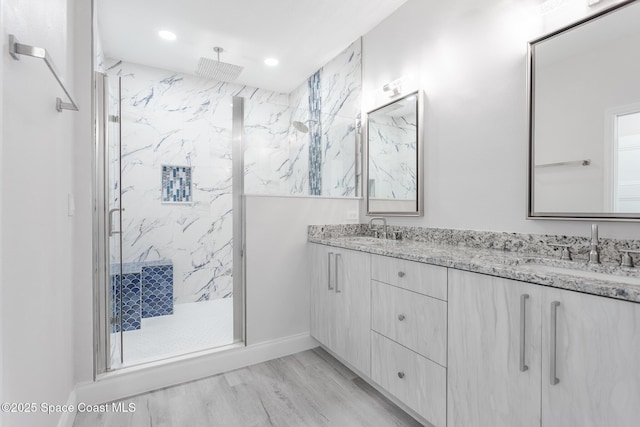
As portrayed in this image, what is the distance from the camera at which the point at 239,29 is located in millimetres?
2635

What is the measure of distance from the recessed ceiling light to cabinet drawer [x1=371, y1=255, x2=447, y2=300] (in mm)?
2626

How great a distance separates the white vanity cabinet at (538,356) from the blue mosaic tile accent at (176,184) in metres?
3.00

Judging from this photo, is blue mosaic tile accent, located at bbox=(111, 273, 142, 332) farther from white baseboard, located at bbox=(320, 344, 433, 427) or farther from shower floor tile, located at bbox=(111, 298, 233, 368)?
white baseboard, located at bbox=(320, 344, 433, 427)

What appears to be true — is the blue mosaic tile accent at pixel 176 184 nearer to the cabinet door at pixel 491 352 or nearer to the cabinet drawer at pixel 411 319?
the cabinet drawer at pixel 411 319

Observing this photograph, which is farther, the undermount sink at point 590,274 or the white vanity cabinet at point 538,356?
the undermount sink at point 590,274

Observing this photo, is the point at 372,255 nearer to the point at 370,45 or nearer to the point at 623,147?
the point at 623,147

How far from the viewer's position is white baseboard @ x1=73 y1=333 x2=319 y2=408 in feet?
5.96

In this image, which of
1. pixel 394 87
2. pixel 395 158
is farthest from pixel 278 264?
pixel 394 87

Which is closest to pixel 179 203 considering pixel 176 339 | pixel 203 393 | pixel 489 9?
pixel 176 339

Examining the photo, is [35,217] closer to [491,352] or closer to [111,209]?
[111,209]

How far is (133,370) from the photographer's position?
1.93 meters

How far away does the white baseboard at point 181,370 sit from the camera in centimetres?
182

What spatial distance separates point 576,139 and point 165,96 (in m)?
3.63

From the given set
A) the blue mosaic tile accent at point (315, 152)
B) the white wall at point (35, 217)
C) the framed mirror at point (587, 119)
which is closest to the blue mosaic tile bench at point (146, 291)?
the white wall at point (35, 217)
